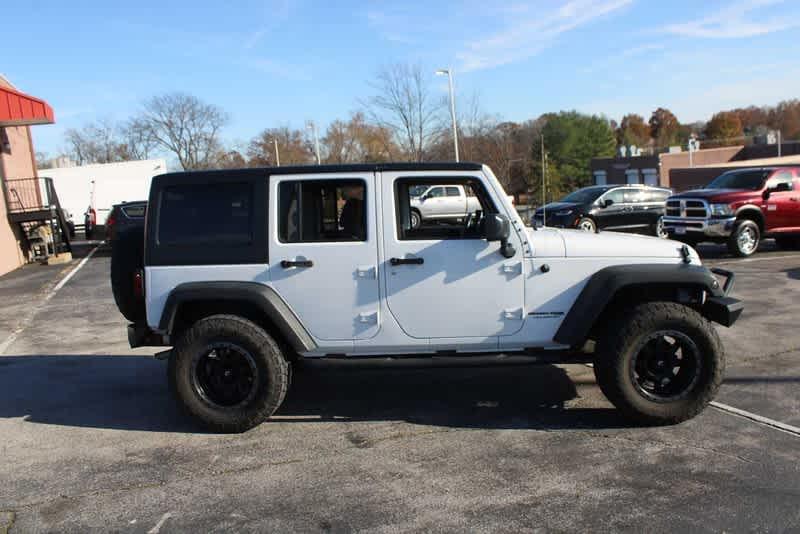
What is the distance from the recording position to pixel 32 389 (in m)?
6.71

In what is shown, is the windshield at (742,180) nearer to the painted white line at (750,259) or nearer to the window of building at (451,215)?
the painted white line at (750,259)

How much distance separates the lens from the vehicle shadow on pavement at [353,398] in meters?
5.27

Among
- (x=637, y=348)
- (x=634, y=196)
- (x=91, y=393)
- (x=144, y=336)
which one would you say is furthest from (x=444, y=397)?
(x=634, y=196)

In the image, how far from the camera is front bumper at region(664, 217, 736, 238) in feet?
45.6

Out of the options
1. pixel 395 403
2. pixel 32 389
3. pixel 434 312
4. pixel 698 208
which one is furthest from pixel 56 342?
pixel 698 208

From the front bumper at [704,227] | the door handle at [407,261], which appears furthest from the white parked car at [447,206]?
the front bumper at [704,227]

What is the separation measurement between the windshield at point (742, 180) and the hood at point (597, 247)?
1095cm

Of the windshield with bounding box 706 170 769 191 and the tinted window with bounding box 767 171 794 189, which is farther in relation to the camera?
the windshield with bounding box 706 170 769 191

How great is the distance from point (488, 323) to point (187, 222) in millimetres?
2437

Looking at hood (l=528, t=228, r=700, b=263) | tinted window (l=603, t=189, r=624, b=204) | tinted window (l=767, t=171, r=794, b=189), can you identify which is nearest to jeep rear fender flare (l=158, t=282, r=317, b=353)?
hood (l=528, t=228, r=700, b=263)

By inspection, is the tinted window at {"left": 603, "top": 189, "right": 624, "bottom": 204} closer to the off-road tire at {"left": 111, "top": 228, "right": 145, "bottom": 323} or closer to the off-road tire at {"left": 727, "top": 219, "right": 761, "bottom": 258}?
the off-road tire at {"left": 727, "top": 219, "right": 761, "bottom": 258}

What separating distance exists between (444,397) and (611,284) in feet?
5.98

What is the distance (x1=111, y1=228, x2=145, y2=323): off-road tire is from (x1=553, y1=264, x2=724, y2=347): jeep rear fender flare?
3.37 meters

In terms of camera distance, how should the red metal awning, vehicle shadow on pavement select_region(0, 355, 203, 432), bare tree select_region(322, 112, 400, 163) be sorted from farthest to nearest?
bare tree select_region(322, 112, 400, 163) → the red metal awning → vehicle shadow on pavement select_region(0, 355, 203, 432)
